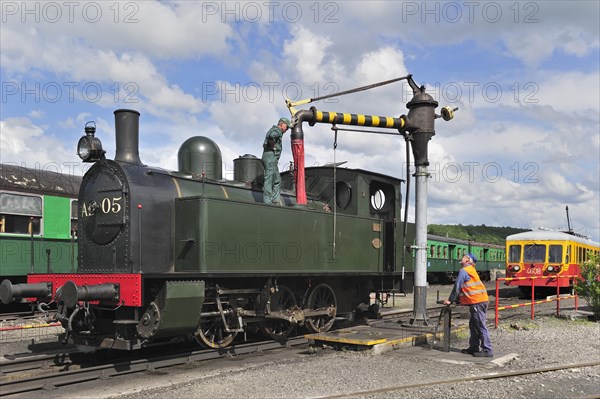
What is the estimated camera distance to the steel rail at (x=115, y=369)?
6562 mm

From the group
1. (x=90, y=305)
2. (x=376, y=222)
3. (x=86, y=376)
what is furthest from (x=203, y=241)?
(x=376, y=222)

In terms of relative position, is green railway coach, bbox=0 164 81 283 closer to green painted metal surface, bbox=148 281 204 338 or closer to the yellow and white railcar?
green painted metal surface, bbox=148 281 204 338

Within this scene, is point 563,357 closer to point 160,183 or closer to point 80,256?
point 160,183

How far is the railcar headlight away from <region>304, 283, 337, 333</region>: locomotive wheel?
4.35m

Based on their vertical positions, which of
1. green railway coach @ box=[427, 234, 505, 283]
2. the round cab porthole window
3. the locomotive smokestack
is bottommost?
green railway coach @ box=[427, 234, 505, 283]

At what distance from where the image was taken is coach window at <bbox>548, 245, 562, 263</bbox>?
20.1m

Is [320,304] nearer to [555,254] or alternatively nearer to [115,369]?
[115,369]

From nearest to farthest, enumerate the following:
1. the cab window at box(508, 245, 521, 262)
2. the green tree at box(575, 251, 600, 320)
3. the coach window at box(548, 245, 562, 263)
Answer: the green tree at box(575, 251, 600, 320), the coach window at box(548, 245, 562, 263), the cab window at box(508, 245, 521, 262)

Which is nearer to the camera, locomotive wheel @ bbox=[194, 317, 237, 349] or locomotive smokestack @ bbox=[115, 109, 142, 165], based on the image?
locomotive smokestack @ bbox=[115, 109, 142, 165]

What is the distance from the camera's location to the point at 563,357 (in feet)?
28.0

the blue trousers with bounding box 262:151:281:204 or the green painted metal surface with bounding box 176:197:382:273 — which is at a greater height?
the blue trousers with bounding box 262:151:281:204

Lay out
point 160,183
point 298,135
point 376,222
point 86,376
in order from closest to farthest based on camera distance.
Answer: point 86,376 → point 160,183 → point 298,135 → point 376,222

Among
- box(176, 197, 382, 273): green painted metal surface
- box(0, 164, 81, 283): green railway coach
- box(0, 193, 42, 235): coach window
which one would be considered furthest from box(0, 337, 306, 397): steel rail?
box(0, 193, 42, 235): coach window

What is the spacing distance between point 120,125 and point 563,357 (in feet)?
24.4
